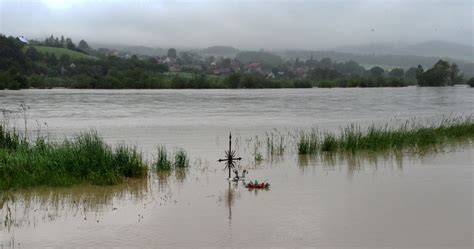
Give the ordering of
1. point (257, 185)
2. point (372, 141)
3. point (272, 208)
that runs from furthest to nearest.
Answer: point (372, 141) → point (257, 185) → point (272, 208)

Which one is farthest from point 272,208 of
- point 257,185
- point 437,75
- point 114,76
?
point 437,75

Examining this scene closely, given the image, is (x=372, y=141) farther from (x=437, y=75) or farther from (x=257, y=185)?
(x=437, y=75)

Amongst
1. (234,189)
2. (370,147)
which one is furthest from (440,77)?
(234,189)

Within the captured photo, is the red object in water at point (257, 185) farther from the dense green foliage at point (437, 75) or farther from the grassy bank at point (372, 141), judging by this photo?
the dense green foliage at point (437, 75)

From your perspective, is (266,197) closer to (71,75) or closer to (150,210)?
(150,210)

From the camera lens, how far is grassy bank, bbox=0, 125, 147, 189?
1319 cm

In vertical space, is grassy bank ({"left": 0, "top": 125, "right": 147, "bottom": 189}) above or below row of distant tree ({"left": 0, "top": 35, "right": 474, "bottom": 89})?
below

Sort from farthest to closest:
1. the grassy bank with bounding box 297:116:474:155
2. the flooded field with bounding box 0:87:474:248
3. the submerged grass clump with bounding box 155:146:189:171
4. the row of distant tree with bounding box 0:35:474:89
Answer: the row of distant tree with bounding box 0:35:474:89 < the grassy bank with bounding box 297:116:474:155 < the submerged grass clump with bounding box 155:146:189:171 < the flooded field with bounding box 0:87:474:248

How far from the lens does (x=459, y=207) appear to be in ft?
37.6

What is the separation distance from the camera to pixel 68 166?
45.2 feet

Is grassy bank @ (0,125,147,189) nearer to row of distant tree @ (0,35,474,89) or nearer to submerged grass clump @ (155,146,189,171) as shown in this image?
submerged grass clump @ (155,146,189,171)

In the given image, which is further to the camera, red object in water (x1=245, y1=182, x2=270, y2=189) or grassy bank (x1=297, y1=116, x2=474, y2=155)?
grassy bank (x1=297, y1=116, x2=474, y2=155)

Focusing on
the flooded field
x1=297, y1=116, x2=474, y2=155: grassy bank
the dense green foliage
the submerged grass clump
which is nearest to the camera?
the flooded field

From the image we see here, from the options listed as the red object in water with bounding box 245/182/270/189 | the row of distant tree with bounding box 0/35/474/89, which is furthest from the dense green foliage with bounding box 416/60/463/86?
the red object in water with bounding box 245/182/270/189
